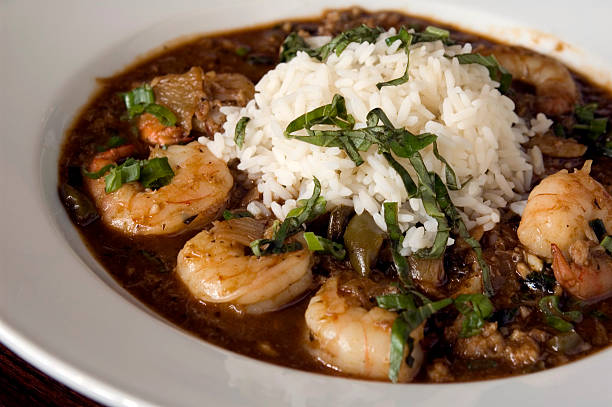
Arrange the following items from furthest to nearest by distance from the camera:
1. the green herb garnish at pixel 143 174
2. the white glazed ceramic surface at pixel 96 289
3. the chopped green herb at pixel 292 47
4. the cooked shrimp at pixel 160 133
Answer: the chopped green herb at pixel 292 47, the cooked shrimp at pixel 160 133, the green herb garnish at pixel 143 174, the white glazed ceramic surface at pixel 96 289

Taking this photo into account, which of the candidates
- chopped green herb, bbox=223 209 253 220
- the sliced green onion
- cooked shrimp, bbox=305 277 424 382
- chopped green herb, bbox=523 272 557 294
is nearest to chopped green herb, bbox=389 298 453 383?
cooked shrimp, bbox=305 277 424 382

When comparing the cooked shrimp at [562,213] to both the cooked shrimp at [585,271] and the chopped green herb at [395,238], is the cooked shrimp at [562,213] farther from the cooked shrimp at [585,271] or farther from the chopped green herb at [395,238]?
the chopped green herb at [395,238]

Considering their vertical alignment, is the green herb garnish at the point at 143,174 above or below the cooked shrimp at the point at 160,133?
above

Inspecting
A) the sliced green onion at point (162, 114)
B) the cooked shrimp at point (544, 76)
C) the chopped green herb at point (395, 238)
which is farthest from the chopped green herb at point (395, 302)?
the cooked shrimp at point (544, 76)

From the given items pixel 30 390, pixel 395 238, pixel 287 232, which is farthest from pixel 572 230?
pixel 30 390

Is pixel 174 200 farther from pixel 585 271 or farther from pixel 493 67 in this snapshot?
pixel 493 67

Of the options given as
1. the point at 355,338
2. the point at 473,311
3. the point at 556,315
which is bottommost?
the point at 556,315

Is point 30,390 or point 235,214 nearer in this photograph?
point 30,390

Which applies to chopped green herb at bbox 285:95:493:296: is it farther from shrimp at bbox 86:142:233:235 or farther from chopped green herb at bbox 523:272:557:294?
shrimp at bbox 86:142:233:235
